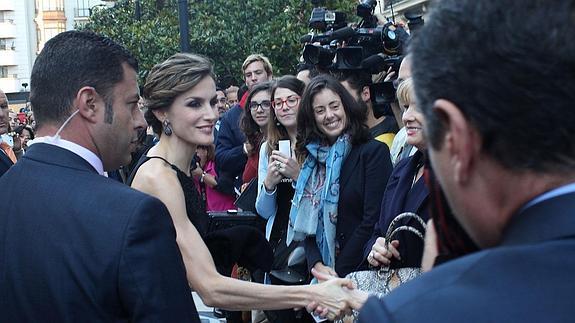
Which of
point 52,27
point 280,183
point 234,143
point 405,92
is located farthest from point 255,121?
point 52,27

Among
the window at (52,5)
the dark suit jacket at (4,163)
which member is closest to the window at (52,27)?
the window at (52,5)

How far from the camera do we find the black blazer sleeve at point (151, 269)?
2.30m

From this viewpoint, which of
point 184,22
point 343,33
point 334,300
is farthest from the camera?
point 184,22

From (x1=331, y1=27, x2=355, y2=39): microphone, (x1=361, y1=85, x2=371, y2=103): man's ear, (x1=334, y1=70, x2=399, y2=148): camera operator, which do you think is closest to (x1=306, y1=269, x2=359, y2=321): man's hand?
(x1=334, y1=70, x2=399, y2=148): camera operator

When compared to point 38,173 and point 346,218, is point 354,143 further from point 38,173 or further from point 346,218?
point 38,173

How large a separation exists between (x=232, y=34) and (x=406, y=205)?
14.0 meters

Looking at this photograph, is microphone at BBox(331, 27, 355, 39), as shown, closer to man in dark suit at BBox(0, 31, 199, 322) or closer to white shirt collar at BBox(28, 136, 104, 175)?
man in dark suit at BBox(0, 31, 199, 322)

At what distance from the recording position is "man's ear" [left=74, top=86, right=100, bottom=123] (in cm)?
258

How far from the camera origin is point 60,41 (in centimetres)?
263

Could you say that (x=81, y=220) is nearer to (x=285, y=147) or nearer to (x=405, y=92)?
(x=405, y=92)

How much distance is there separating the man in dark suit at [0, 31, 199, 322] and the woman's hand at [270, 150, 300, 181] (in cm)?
285

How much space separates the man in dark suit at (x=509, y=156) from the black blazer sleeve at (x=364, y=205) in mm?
3555

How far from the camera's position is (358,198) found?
4.87 metres

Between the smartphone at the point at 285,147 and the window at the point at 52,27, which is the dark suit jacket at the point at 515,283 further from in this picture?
the window at the point at 52,27
